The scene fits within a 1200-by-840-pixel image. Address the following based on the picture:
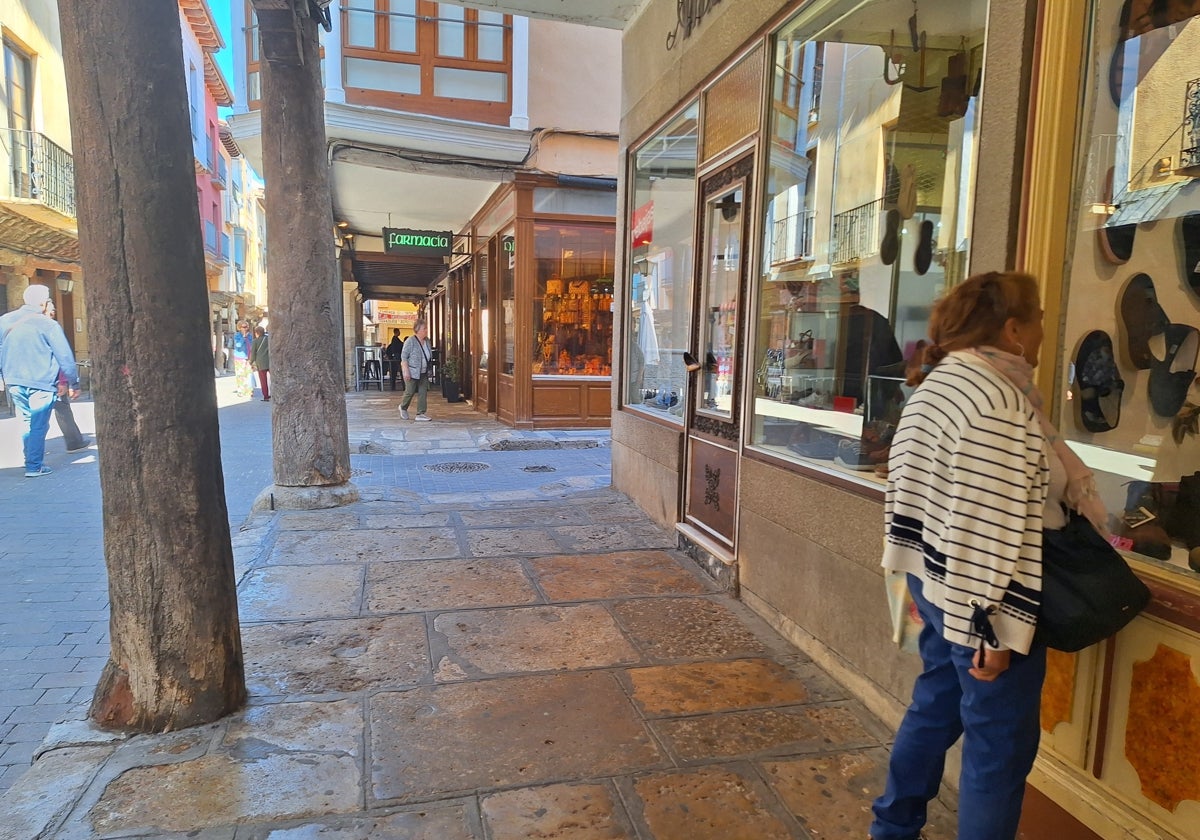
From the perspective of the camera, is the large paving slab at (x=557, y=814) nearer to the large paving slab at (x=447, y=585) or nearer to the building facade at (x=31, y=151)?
the large paving slab at (x=447, y=585)

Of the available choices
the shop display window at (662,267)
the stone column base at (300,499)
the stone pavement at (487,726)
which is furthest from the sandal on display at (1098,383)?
the stone column base at (300,499)

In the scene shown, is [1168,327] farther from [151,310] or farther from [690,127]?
[690,127]

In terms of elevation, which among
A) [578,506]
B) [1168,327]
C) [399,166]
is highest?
[399,166]

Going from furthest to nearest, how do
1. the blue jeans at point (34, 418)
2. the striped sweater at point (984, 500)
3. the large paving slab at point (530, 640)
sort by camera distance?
the blue jeans at point (34, 418), the large paving slab at point (530, 640), the striped sweater at point (984, 500)

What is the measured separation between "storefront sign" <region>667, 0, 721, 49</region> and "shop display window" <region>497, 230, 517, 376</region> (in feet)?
18.8

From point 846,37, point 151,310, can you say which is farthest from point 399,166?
point 151,310

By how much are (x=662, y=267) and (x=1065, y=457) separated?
4.77 meters

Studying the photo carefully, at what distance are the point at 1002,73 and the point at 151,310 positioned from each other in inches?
122

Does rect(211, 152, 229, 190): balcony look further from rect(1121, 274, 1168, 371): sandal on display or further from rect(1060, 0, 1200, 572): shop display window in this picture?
rect(1121, 274, 1168, 371): sandal on display

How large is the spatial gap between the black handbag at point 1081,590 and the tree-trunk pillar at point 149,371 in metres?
2.84

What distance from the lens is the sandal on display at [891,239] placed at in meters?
3.69

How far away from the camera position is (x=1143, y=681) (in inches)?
78.4

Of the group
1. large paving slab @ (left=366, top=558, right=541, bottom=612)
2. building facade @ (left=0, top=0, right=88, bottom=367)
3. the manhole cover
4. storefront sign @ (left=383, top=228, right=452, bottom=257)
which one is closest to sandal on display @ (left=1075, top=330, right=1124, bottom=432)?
large paving slab @ (left=366, top=558, right=541, bottom=612)

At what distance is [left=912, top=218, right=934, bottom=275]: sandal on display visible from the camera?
3387 mm
